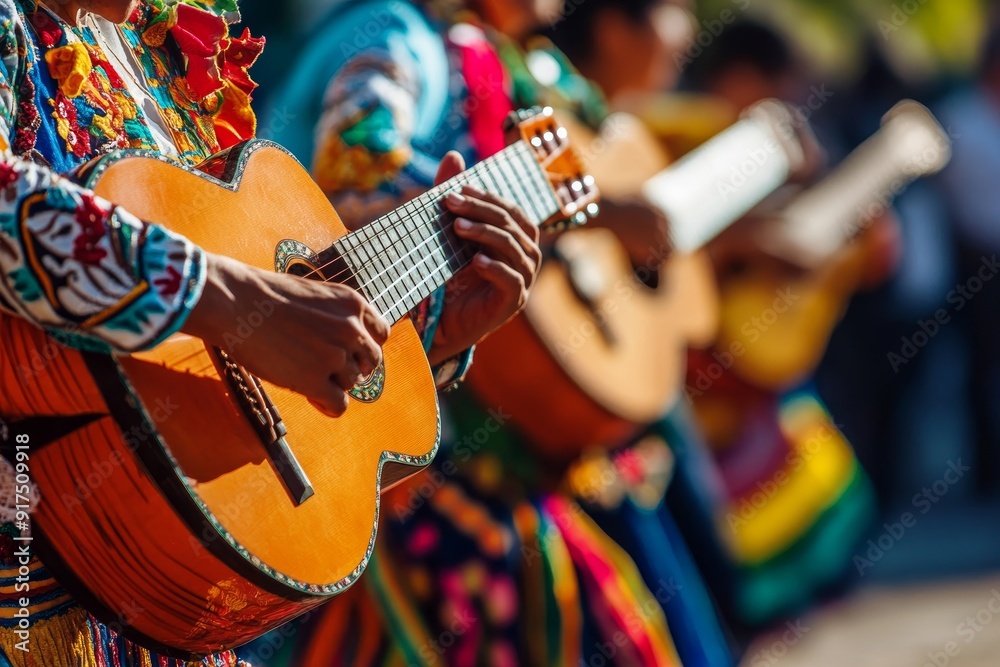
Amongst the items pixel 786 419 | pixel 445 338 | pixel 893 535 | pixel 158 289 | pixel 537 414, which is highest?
pixel 158 289

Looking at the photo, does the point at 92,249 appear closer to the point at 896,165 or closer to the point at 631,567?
the point at 631,567

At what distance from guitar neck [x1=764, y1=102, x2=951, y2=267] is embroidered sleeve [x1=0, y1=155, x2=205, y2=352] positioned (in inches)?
163

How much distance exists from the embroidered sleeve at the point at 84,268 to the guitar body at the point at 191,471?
0.06 meters

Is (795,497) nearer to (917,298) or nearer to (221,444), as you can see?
(917,298)

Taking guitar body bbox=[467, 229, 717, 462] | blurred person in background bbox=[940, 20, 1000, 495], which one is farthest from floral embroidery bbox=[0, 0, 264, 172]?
blurred person in background bbox=[940, 20, 1000, 495]

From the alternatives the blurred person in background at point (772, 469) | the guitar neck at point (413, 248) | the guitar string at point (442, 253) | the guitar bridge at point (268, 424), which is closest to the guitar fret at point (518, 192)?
the guitar neck at point (413, 248)

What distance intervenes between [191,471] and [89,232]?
0.83 ft

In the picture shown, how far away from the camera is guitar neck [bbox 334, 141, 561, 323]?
1.70 metres

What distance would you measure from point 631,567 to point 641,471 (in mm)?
302

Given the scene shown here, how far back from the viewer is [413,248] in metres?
1.80

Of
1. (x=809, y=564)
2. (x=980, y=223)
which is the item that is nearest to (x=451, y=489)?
(x=809, y=564)

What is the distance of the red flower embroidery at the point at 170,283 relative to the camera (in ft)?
4.11

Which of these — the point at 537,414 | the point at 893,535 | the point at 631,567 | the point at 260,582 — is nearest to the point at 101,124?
the point at 260,582

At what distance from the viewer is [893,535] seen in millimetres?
6246
